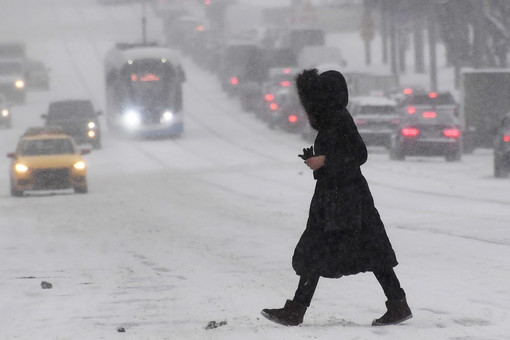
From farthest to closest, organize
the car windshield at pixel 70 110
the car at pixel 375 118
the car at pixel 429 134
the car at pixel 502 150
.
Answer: the car windshield at pixel 70 110, the car at pixel 375 118, the car at pixel 429 134, the car at pixel 502 150

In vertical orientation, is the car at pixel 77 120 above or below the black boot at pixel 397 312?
below

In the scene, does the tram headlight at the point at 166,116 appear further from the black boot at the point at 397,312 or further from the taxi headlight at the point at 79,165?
the black boot at the point at 397,312

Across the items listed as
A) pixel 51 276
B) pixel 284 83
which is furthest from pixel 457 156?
pixel 51 276

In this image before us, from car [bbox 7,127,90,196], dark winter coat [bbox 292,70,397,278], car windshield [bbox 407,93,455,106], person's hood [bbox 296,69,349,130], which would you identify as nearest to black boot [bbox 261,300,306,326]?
dark winter coat [bbox 292,70,397,278]

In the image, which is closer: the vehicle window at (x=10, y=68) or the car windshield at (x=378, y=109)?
the car windshield at (x=378, y=109)

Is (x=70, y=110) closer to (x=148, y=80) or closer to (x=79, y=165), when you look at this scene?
(x=148, y=80)

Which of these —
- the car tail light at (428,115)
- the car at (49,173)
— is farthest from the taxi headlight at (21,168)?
the car tail light at (428,115)

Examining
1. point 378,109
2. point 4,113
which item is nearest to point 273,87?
point 4,113

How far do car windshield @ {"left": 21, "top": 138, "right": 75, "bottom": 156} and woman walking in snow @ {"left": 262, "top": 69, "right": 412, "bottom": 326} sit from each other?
837 inches

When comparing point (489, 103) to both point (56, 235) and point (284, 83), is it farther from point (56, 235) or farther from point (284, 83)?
point (56, 235)

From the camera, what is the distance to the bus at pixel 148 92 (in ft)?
159

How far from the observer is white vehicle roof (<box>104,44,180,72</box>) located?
48.9m

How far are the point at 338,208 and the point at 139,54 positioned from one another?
41.3m

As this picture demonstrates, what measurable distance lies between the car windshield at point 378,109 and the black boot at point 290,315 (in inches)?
1243
